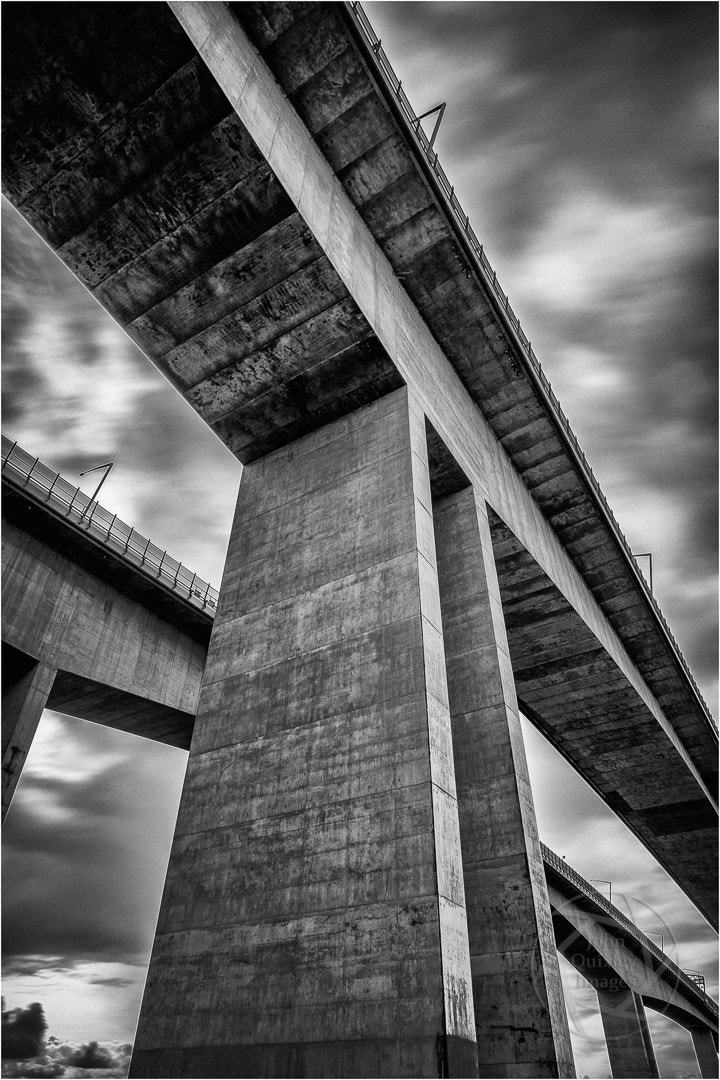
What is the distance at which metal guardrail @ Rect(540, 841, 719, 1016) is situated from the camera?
26781mm

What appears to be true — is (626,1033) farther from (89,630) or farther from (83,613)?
(83,613)

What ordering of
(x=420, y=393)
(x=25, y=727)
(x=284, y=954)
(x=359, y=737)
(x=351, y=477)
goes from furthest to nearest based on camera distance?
1. (x=25, y=727)
2. (x=420, y=393)
3. (x=351, y=477)
4. (x=359, y=737)
5. (x=284, y=954)

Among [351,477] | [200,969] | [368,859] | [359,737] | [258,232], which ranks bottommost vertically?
[200,969]

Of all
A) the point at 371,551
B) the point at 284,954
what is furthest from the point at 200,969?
the point at 371,551

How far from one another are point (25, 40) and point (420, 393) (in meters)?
8.07

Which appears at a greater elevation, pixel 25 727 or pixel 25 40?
pixel 25 40

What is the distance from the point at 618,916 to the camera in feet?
105

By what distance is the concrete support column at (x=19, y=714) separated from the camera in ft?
56.2

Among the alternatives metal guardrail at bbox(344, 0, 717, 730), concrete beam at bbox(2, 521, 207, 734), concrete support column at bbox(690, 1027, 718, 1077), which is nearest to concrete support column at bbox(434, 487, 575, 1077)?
metal guardrail at bbox(344, 0, 717, 730)

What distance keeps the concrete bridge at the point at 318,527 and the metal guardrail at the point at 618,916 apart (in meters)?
17.0

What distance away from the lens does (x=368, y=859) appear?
753 centimetres

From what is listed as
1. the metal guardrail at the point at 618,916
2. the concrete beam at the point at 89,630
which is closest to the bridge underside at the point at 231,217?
the concrete beam at the point at 89,630

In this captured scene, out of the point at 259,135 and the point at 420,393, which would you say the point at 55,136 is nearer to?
the point at 259,135

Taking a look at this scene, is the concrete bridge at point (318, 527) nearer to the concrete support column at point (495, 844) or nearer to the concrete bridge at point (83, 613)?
the concrete support column at point (495, 844)
